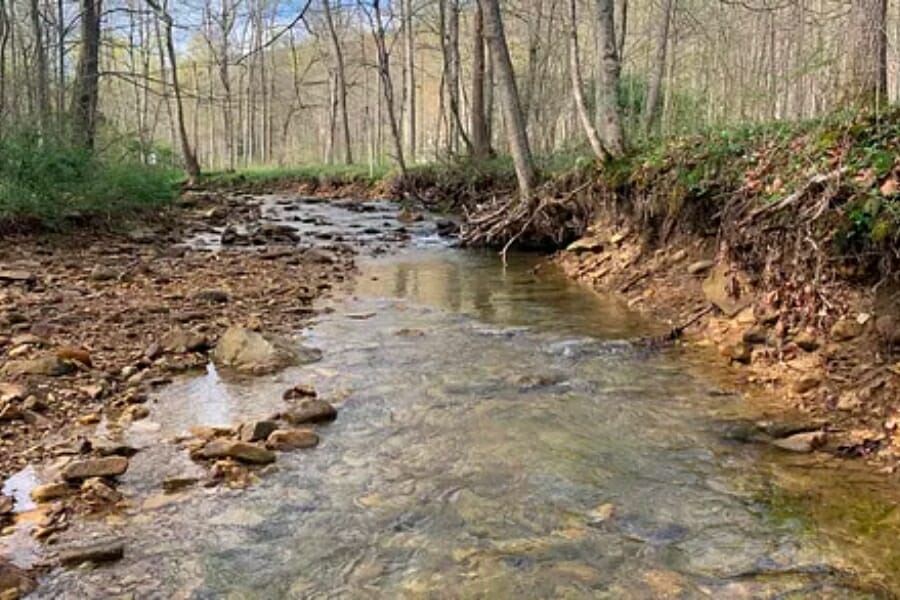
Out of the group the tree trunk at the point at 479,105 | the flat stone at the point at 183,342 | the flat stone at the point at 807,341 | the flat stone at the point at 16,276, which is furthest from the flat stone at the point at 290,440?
the tree trunk at the point at 479,105

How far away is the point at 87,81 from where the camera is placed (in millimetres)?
13539

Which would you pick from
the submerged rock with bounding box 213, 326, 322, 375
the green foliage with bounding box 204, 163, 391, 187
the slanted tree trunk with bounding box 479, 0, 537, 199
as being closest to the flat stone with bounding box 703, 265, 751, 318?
the submerged rock with bounding box 213, 326, 322, 375

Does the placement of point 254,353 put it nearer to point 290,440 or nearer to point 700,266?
point 290,440

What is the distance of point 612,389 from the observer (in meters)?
5.01

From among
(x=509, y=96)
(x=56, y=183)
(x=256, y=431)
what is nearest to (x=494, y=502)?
(x=256, y=431)

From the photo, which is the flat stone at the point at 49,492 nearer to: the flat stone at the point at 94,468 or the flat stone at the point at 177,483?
the flat stone at the point at 94,468

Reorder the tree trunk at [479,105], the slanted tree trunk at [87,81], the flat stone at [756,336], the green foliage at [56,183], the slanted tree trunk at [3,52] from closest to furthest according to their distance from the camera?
the flat stone at [756,336]
the green foliage at [56,183]
the slanted tree trunk at [3,52]
the slanted tree trunk at [87,81]
the tree trunk at [479,105]

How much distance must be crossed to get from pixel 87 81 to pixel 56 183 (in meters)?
4.30

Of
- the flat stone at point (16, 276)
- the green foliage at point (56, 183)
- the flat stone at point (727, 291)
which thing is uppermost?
the green foliage at point (56, 183)

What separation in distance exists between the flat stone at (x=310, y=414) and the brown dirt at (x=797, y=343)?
267 centimetres

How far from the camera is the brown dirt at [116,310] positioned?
447cm

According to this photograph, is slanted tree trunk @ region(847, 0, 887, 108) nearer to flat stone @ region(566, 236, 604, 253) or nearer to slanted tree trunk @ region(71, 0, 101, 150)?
flat stone @ region(566, 236, 604, 253)

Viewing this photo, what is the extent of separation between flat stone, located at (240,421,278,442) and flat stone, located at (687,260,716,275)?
180 inches

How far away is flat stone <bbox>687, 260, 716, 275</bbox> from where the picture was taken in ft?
23.2
